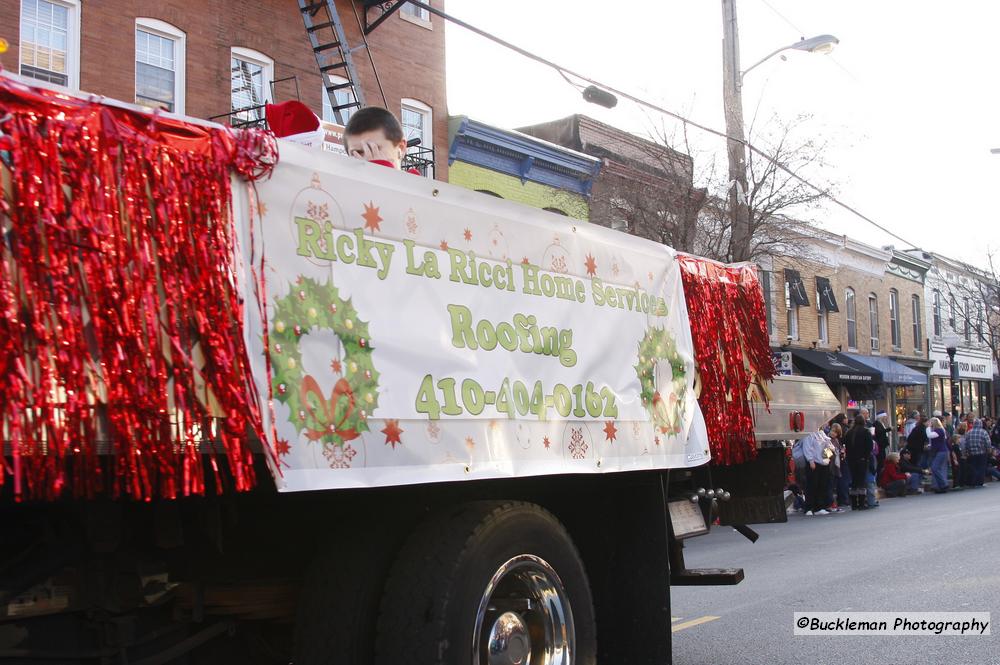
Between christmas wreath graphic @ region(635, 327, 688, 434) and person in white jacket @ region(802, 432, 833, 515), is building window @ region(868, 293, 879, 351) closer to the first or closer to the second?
person in white jacket @ region(802, 432, 833, 515)

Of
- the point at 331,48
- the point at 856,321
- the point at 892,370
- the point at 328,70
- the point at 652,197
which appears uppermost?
the point at 331,48

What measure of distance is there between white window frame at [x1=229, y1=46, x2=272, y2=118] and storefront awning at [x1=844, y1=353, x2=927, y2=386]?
23546 mm

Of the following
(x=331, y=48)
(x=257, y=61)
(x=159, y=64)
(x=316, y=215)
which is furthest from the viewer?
(x=331, y=48)

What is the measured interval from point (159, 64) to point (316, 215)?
1480 centimetres

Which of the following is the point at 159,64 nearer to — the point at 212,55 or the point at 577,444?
the point at 212,55

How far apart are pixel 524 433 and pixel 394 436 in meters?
0.72

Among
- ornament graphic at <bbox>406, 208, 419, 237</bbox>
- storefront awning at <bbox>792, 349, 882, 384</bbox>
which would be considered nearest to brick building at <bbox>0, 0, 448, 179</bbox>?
ornament graphic at <bbox>406, 208, 419, 237</bbox>

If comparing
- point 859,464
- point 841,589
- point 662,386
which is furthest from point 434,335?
point 859,464

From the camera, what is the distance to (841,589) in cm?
898

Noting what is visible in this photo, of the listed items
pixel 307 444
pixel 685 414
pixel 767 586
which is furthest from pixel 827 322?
pixel 307 444

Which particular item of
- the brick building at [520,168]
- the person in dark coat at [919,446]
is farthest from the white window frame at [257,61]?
the person in dark coat at [919,446]

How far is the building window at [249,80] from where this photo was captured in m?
17.9

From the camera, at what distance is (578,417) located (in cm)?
436

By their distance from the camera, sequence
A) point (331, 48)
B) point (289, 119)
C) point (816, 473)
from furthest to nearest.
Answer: point (816, 473), point (331, 48), point (289, 119)
